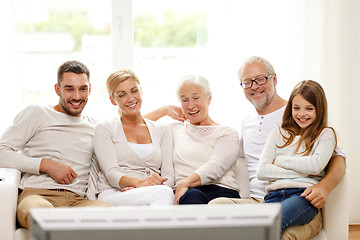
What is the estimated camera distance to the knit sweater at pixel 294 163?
2346mm

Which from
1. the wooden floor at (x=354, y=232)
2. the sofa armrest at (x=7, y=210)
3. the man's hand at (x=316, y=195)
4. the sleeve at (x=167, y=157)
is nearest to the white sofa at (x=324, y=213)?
the sofa armrest at (x=7, y=210)

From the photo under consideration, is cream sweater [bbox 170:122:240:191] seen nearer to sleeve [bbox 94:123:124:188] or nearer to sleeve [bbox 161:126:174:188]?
sleeve [bbox 161:126:174:188]

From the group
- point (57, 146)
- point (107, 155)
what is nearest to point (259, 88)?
point (107, 155)

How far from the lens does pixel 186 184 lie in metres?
2.67

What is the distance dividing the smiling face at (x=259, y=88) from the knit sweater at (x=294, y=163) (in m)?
0.40

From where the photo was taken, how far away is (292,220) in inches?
88.4

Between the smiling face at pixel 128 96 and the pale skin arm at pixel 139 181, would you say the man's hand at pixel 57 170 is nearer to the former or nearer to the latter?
the pale skin arm at pixel 139 181

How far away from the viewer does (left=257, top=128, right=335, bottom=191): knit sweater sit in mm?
2346

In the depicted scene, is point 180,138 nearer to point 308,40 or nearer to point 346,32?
point 308,40

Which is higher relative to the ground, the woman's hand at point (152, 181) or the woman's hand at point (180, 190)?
the woman's hand at point (152, 181)

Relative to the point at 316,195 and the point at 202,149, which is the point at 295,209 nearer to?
the point at 316,195

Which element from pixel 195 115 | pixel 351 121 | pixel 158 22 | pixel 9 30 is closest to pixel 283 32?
pixel 351 121

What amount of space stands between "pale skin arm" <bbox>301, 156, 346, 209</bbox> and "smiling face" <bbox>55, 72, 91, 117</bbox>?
138 cm

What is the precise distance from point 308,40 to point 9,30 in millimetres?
2195
